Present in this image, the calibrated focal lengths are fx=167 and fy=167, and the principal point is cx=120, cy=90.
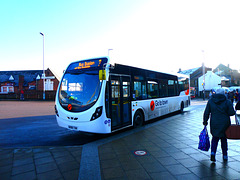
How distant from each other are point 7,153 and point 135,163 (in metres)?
3.76

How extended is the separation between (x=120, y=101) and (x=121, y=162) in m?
2.89

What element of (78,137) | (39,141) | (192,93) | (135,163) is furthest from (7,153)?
(192,93)

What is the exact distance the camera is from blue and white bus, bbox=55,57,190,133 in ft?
18.9

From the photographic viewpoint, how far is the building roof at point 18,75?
44.0 metres

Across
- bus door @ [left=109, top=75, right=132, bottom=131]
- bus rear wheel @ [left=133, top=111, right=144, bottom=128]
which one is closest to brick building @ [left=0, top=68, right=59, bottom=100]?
bus rear wheel @ [left=133, top=111, right=144, bottom=128]

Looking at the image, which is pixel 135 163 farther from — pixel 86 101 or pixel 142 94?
pixel 142 94

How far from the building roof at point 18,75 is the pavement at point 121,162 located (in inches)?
1719

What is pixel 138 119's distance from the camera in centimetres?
796

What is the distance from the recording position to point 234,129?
379cm

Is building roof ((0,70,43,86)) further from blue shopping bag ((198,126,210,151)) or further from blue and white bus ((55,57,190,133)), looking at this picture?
blue shopping bag ((198,126,210,151))

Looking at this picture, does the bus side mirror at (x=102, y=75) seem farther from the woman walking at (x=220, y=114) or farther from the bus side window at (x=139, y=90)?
the woman walking at (x=220, y=114)

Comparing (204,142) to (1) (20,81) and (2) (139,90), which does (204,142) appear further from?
(1) (20,81)

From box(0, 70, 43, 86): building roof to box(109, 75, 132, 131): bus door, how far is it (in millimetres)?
42536

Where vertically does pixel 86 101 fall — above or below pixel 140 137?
above
